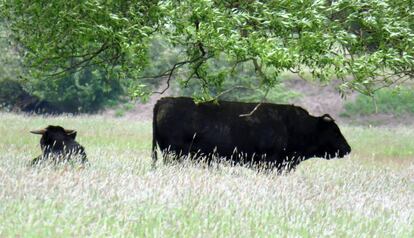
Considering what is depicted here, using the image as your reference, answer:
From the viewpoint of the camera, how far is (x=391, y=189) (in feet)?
48.8

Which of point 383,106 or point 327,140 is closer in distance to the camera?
point 327,140

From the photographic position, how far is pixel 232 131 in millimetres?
17281

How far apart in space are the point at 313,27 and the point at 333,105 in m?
40.1

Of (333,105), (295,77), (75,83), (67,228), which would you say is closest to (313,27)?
(67,228)

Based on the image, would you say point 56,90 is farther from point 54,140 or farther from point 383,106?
point 54,140

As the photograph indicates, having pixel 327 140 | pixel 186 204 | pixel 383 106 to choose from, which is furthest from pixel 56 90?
pixel 186 204

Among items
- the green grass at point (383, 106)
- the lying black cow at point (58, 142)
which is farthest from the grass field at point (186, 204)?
the green grass at point (383, 106)

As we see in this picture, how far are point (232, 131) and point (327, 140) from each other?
9.35ft

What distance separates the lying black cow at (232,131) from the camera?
667 inches

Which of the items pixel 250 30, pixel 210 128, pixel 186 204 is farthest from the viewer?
pixel 210 128

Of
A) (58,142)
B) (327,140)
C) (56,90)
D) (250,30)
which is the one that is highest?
(250,30)

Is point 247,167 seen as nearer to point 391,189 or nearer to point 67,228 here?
point 391,189

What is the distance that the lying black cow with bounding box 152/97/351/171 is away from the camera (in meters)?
16.9

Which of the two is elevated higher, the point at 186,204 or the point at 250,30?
the point at 250,30
